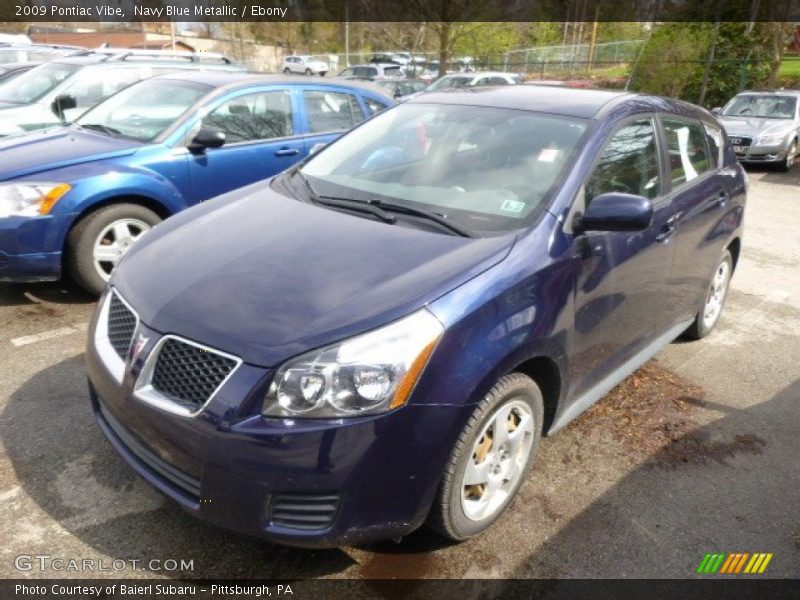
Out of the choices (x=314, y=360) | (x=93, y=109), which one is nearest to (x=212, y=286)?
(x=314, y=360)

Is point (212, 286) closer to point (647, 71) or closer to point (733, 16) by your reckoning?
point (647, 71)

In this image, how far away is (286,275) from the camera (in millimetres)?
2480

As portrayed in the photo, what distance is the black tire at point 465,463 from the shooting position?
234cm

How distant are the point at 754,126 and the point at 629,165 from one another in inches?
484

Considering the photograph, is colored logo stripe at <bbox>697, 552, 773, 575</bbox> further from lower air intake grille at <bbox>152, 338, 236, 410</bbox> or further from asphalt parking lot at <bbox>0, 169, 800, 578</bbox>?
lower air intake grille at <bbox>152, 338, 236, 410</bbox>

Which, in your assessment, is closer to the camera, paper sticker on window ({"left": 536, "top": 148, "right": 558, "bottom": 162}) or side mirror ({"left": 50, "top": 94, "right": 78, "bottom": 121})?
paper sticker on window ({"left": 536, "top": 148, "right": 558, "bottom": 162})

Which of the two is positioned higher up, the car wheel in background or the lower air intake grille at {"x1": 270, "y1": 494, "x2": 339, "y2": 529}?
the lower air intake grille at {"x1": 270, "y1": 494, "x2": 339, "y2": 529}

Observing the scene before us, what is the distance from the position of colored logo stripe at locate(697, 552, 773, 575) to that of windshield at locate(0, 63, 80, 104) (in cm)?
923

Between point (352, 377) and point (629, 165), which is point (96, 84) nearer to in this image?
point (629, 165)

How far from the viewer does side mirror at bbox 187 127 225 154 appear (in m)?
4.95

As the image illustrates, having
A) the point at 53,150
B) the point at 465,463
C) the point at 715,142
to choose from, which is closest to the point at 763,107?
the point at 715,142

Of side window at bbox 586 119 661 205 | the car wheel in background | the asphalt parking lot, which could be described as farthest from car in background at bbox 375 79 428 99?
side window at bbox 586 119 661 205

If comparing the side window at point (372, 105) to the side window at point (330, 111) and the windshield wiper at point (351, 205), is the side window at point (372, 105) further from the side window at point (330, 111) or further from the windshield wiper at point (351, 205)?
the windshield wiper at point (351, 205)

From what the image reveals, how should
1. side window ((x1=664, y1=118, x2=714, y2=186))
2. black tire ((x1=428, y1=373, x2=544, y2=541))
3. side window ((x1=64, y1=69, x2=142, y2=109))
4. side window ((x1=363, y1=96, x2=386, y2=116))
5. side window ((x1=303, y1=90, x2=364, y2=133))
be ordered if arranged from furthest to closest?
side window ((x1=64, y1=69, x2=142, y2=109)), side window ((x1=363, y1=96, x2=386, y2=116)), side window ((x1=303, y1=90, x2=364, y2=133)), side window ((x1=664, y1=118, x2=714, y2=186)), black tire ((x1=428, y1=373, x2=544, y2=541))
